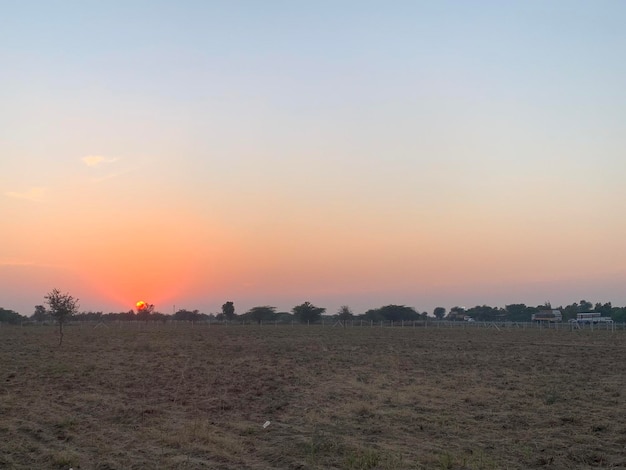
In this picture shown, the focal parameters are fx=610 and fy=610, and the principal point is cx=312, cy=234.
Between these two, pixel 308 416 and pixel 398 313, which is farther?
pixel 398 313

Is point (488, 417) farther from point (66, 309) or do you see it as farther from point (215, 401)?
point (66, 309)

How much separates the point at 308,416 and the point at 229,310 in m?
134

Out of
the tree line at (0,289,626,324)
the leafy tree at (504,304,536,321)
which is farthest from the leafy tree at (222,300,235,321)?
the leafy tree at (504,304,536,321)

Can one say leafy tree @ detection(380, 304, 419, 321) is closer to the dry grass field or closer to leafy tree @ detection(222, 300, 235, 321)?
leafy tree @ detection(222, 300, 235, 321)

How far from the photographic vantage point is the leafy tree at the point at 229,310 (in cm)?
14500

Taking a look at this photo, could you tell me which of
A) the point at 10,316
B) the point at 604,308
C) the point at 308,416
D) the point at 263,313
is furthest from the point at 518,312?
the point at 308,416

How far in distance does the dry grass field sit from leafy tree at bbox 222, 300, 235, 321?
121m

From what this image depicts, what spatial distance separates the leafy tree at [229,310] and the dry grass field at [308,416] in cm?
12057

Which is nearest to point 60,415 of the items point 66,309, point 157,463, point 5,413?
point 5,413

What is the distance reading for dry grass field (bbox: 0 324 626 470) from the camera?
10008 millimetres

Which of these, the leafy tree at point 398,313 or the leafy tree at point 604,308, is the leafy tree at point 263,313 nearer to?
the leafy tree at point 398,313

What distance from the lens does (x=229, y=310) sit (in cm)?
14525

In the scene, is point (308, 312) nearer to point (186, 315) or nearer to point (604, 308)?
point (186, 315)

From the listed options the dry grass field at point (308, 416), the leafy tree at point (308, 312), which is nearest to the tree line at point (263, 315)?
the leafy tree at point (308, 312)
